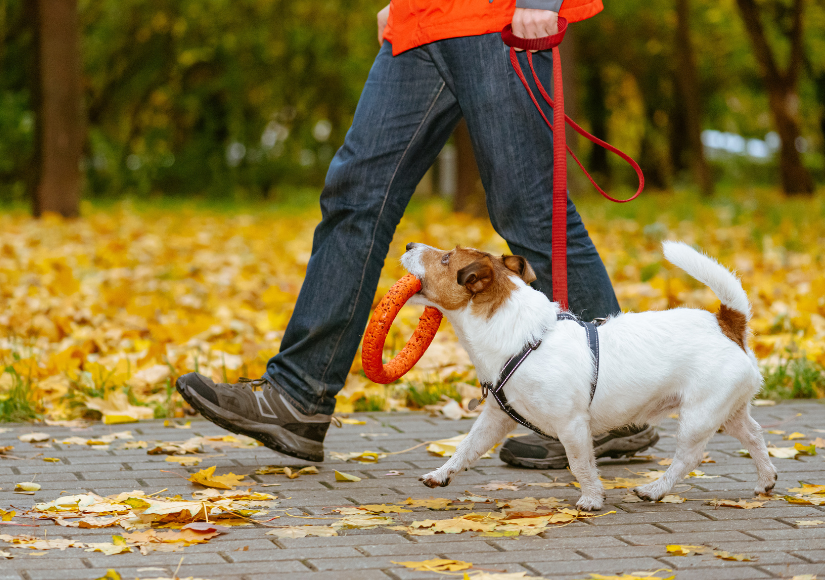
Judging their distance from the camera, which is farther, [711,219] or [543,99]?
[711,219]

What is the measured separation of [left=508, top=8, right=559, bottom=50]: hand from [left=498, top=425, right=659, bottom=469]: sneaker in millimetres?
1484

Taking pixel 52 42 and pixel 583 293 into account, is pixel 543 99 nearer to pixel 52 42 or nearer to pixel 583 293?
pixel 583 293

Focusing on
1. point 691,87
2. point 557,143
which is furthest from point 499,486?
point 691,87

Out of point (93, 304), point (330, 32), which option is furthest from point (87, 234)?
point (330, 32)

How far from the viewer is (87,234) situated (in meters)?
12.1

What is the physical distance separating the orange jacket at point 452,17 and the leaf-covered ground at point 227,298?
1883 millimetres

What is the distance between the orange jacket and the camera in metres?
3.52

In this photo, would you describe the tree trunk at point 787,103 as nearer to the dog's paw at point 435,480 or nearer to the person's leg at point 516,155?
the person's leg at point 516,155

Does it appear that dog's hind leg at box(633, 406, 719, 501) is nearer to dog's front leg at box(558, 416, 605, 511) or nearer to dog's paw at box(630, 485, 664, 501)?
dog's paw at box(630, 485, 664, 501)

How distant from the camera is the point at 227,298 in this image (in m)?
7.93

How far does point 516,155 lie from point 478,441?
102 centimetres

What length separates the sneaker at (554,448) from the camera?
3.76 m

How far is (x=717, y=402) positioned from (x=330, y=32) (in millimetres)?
20515

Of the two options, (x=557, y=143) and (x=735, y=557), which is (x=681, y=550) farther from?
(x=557, y=143)
